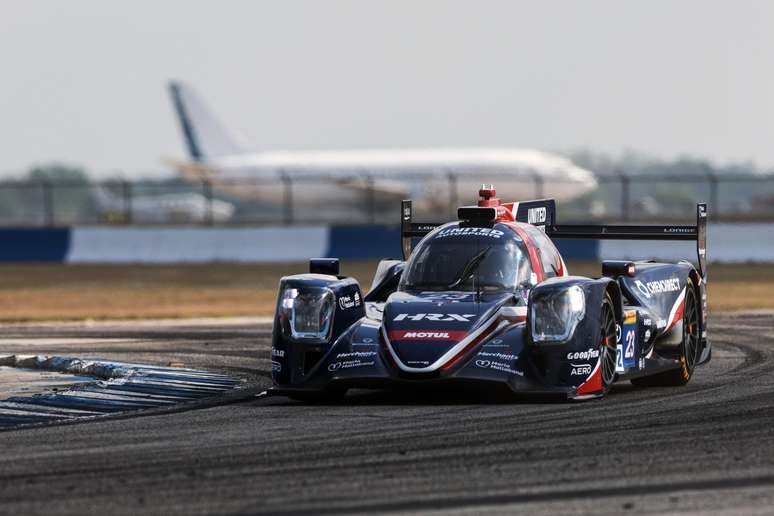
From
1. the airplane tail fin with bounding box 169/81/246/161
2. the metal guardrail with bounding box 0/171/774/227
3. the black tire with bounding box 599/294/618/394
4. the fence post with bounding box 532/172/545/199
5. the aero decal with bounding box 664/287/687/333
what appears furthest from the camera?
the airplane tail fin with bounding box 169/81/246/161

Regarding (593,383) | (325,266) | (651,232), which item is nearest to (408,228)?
(325,266)

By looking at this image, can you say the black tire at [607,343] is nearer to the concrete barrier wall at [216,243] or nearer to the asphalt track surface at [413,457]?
the asphalt track surface at [413,457]

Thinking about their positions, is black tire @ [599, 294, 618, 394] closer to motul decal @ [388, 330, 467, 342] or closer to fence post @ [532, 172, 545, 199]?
motul decal @ [388, 330, 467, 342]

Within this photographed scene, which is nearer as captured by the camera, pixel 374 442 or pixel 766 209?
pixel 374 442

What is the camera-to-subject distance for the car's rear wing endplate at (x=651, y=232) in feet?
50.4

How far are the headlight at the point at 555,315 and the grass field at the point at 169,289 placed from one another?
14.2 meters

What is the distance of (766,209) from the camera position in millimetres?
92438

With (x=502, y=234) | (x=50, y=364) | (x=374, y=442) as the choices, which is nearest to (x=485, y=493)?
(x=374, y=442)

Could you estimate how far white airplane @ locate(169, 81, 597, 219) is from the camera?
71500mm

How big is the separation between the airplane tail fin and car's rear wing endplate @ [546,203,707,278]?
69.3 meters

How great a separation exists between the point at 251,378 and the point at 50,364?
2.50m

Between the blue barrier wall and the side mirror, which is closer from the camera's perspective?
the side mirror

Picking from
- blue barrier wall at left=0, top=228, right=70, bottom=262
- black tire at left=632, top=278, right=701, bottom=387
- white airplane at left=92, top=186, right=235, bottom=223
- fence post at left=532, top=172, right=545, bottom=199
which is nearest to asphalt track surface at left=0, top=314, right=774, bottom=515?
black tire at left=632, top=278, right=701, bottom=387

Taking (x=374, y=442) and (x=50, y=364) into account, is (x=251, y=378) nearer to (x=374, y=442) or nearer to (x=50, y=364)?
(x=50, y=364)
